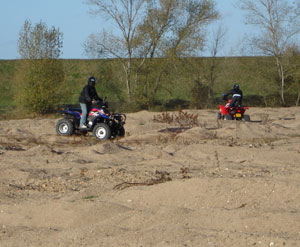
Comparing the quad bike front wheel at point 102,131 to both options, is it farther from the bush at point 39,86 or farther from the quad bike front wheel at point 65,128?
the bush at point 39,86

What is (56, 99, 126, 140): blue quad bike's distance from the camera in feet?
47.9

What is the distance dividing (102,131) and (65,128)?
62.3 inches

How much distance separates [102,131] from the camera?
47.9 ft

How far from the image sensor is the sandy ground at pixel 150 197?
5.54m

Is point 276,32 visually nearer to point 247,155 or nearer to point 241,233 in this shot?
point 247,155

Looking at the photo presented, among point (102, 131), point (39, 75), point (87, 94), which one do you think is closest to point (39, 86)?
point (39, 75)

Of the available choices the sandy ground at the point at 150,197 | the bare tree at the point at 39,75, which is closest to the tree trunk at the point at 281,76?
the bare tree at the point at 39,75

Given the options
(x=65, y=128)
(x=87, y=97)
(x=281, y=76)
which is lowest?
(x=65, y=128)

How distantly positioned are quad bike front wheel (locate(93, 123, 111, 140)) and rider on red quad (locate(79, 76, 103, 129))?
0.48 meters

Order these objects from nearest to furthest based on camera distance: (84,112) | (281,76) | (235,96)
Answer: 1. (84,112)
2. (235,96)
3. (281,76)

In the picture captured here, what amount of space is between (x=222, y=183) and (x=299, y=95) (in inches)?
1017

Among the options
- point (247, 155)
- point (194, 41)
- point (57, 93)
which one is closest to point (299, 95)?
point (194, 41)

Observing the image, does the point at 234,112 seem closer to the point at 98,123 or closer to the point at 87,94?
the point at 98,123

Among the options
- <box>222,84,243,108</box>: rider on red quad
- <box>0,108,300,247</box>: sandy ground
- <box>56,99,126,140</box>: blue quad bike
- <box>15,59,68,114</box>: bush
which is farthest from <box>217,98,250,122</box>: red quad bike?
<box>15,59,68,114</box>: bush
